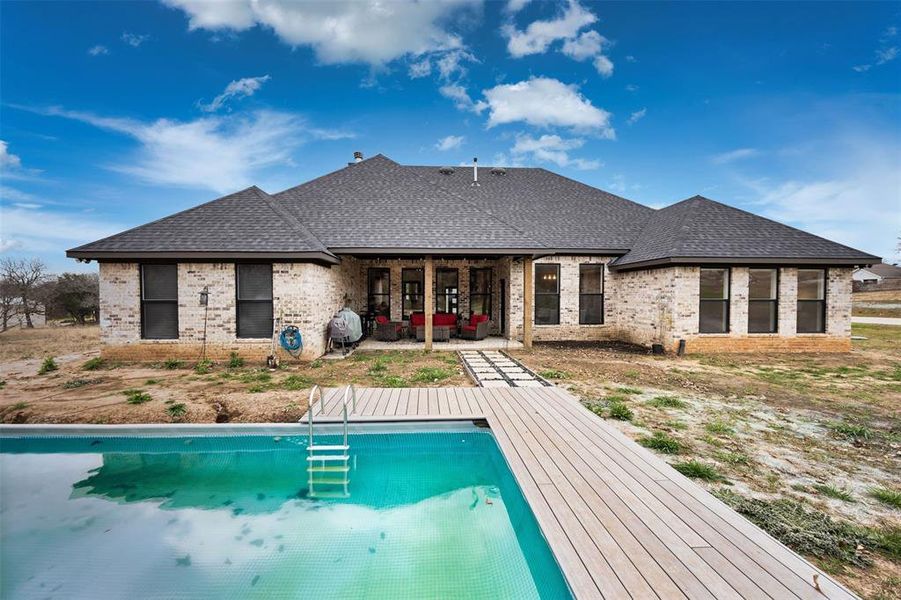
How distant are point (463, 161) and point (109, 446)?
17606 millimetres

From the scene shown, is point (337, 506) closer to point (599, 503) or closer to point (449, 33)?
point (599, 503)

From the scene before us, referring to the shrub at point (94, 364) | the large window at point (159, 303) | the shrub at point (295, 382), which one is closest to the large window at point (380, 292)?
the large window at point (159, 303)

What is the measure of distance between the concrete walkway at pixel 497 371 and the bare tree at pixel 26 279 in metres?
20.6

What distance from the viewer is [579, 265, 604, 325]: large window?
45.0 ft

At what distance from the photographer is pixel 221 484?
426cm

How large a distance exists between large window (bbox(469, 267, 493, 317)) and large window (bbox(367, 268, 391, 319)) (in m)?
3.40

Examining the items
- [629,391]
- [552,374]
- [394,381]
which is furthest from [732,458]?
[394,381]

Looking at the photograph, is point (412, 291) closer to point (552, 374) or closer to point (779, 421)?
point (552, 374)

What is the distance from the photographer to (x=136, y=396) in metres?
6.36

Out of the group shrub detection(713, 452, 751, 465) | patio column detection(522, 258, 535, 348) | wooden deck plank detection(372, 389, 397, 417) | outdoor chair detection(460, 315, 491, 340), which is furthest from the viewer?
outdoor chair detection(460, 315, 491, 340)

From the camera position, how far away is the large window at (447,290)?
15.2m

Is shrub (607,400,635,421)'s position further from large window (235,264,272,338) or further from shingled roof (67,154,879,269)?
large window (235,264,272,338)

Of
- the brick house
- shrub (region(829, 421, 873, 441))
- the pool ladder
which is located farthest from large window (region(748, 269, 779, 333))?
the pool ladder

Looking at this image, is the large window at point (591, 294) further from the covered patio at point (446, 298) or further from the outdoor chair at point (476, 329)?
the outdoor chair at point (476, 329)
